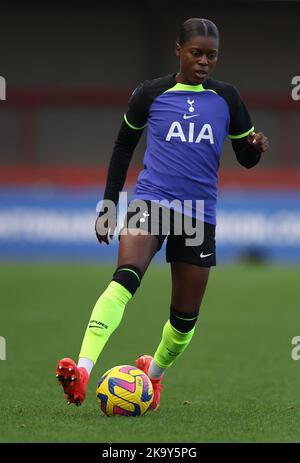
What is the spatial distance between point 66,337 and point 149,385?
4.35 m

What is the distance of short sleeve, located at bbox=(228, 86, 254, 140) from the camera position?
238 inches

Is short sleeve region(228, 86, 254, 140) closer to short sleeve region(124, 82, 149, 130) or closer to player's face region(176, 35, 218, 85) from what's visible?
player's face region(176, 35, 218, 85)

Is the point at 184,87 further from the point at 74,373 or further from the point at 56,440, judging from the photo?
the point at 56,440

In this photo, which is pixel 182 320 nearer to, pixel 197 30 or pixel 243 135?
pixel 243 135

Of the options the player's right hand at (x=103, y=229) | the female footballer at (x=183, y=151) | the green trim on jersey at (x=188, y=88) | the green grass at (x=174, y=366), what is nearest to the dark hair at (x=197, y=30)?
the female footballer at (x=183, y=151)

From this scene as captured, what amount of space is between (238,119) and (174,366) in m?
3.16

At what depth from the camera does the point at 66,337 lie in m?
10.2

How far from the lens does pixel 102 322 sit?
5.55 metres

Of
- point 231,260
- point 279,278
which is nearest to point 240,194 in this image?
point 231,260

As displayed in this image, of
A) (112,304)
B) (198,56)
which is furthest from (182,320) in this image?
(198,56)
